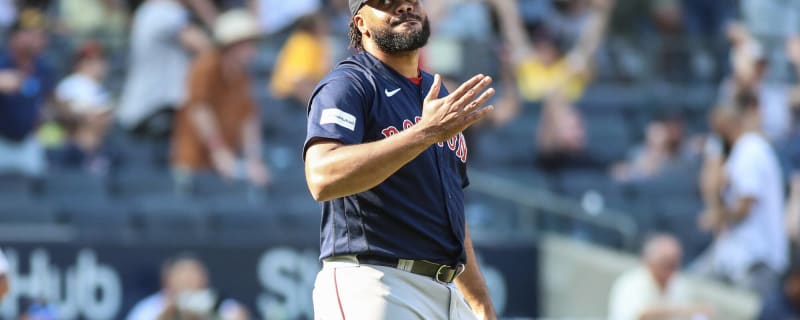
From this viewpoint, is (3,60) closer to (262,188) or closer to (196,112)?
(196,112)

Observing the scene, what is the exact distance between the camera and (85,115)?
10805 mm

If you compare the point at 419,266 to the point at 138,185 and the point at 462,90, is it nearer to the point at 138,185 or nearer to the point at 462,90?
the point at 462,90

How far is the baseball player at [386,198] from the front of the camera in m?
3.96

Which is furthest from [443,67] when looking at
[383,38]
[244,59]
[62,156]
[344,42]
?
[383,38]

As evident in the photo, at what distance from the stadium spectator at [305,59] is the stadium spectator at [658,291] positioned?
3186 millimetres

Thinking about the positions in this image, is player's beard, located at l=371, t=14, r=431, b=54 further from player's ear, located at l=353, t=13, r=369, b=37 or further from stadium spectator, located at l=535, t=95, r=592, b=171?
stadium spectator, located at l=535, t=95, r=592, b=171

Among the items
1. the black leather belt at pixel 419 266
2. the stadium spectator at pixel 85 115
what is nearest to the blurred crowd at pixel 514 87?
the stadium spectator at pixel 85 115

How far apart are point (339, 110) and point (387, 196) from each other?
0.34m

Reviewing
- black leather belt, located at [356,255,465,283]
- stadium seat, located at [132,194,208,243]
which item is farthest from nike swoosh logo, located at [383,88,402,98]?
stadium seat, located at [132,194,208,243]

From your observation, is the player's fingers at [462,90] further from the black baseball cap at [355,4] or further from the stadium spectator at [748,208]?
the stadium spectator at [748,208]

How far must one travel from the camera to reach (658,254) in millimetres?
9000

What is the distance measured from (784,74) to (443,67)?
411 cm

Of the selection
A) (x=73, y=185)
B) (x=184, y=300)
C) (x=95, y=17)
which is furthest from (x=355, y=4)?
(x=95, y=17)

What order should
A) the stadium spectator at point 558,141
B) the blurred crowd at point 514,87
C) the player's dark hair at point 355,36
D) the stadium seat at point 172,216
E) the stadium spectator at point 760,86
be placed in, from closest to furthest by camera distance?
the player's dark hair at point 355,36
the blurred crowd at point 514,87
the stadium seat at point 172,216
the stadium spectator at point 760,86
the stadium spectator at point 558,141
